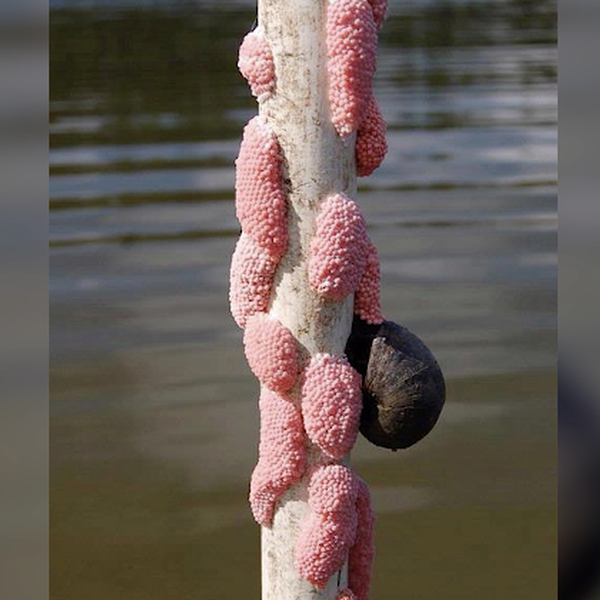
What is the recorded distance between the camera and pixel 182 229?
4.91 m

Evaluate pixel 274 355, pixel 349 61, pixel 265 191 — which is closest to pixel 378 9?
pixel 349 61

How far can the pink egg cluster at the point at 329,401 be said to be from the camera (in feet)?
4.23

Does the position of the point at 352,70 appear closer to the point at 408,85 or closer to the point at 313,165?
the point at 313,165

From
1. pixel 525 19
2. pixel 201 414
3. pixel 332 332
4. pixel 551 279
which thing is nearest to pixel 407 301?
pixel 551 279

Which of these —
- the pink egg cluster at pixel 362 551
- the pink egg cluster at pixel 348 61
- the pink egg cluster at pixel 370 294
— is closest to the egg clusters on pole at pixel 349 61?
the pink egg cluster at pixel 348 61

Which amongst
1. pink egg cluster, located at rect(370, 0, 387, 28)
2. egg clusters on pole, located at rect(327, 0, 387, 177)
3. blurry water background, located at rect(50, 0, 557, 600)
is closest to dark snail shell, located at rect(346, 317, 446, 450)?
egg clusters on pole, located at rect(327, 0, 387, 177)

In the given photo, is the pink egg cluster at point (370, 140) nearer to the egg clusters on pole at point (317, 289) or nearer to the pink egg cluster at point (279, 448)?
the egg clusters on pole at point (317, 289)

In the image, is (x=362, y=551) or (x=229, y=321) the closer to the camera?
(x=362, y=551)

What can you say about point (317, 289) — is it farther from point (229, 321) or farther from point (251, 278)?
point (229, 321)

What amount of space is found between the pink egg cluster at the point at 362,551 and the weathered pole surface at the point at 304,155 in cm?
9

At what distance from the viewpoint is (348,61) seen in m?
1.26

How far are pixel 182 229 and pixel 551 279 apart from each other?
1.52 metres

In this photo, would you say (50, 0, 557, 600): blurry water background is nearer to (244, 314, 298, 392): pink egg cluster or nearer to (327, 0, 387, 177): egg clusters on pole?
(244, 314, 298, 392): pink egg cluster

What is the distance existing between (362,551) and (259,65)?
57 centimetres
